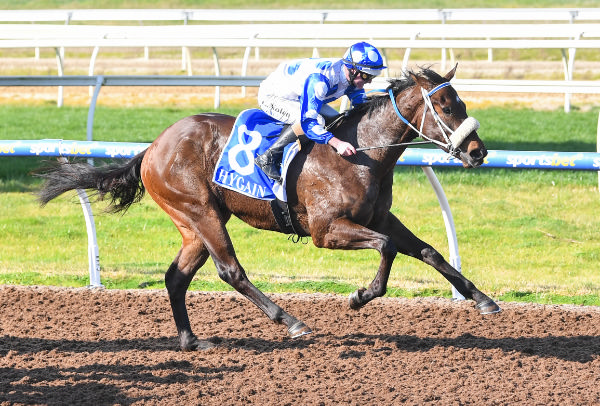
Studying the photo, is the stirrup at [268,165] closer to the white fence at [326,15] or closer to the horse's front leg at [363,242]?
the horse's front leg at [363,242]

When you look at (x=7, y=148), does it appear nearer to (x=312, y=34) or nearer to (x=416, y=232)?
(x=416, y=232)

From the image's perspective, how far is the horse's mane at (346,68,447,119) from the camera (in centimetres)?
493

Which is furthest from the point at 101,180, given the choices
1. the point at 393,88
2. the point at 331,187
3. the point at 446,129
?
the point at 446,129

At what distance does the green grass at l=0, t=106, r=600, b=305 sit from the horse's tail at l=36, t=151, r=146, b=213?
→ 4.35 ft

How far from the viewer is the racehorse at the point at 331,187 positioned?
4922 mm

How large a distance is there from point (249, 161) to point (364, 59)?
0.87 m

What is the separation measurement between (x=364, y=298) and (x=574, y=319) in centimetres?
147

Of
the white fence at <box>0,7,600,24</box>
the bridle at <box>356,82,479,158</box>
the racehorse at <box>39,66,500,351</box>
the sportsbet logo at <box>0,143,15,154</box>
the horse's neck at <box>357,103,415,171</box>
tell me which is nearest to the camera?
the bridle at <box>356,82,479,158</box>

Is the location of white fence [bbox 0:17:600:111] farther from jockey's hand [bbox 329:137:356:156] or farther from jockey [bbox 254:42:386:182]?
jockey's hand [bbox 329:137:356:156]

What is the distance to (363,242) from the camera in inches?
195

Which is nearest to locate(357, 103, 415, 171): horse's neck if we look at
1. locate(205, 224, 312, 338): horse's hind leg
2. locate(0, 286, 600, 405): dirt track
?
locate(205, 224, 312, 338): horse's hind leg

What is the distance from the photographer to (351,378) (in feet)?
15.2

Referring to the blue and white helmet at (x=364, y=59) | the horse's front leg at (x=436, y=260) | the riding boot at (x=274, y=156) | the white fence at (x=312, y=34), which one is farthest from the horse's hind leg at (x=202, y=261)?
the white fence at (x=312, y=34)

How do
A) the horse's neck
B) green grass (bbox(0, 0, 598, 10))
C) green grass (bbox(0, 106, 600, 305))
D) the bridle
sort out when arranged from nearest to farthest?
the bridle → the horse's neck → green grass (bbox(0, 106, 600, 305)) → green grass (bbox(0, 0, 598, 10))
